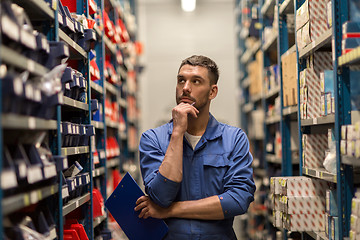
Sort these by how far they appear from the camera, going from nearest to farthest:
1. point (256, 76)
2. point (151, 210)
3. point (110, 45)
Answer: point (151, 210), point (110, 45), point (256, 76)

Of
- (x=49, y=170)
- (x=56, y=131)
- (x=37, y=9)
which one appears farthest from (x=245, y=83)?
(x=49, y=170)

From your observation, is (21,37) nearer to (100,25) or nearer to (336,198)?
(336,198)

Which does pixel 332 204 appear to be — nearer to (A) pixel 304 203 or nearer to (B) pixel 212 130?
(A) pixel 304 203

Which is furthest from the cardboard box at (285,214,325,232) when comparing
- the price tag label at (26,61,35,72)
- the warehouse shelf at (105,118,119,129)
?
the warehouse shelf at (105,118,119,129)

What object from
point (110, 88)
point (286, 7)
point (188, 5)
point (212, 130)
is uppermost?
point (188, 5)

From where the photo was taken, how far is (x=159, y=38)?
1009 cm

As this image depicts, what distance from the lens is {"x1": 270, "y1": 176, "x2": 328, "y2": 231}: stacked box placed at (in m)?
3.17

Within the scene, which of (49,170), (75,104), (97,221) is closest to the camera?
(49,170)

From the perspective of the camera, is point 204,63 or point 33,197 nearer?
point 33,197

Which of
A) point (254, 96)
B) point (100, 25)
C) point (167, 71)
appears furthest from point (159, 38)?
point (100, 25)

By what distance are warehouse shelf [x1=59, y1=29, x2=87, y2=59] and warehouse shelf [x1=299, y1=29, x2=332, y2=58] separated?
1721 millimetres

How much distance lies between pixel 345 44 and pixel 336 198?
102 cm

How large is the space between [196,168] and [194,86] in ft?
1.75

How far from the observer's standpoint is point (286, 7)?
4.14 m
